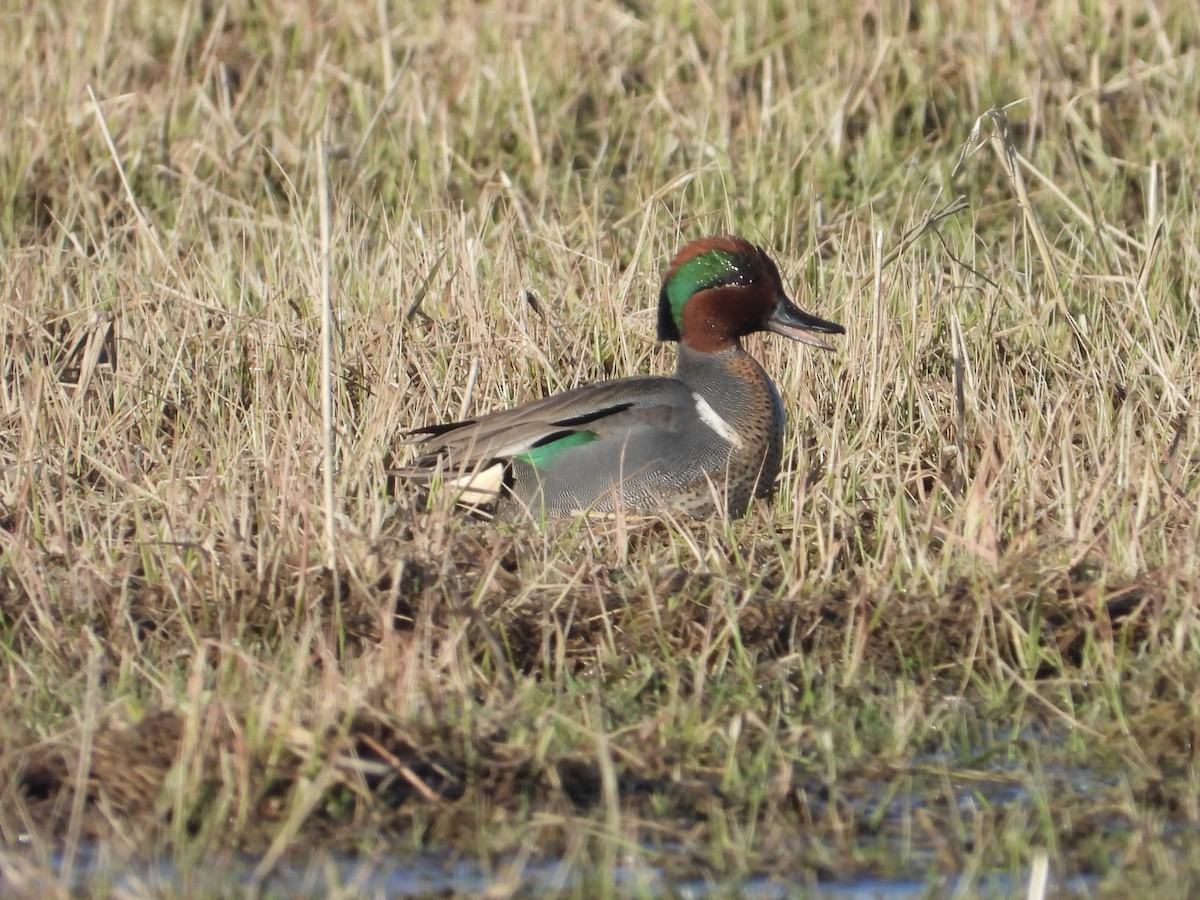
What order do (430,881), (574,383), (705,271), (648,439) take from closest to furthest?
(430,881) < (648,439) < (705,271) < (574,383)

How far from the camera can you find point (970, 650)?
3465 mm

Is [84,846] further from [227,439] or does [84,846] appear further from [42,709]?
[227,439]

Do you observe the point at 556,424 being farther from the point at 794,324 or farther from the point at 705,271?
the point at 794,324

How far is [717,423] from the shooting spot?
4.32 metres

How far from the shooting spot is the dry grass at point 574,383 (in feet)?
9.27

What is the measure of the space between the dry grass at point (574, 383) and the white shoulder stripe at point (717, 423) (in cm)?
18

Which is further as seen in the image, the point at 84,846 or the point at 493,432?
the point at 493,432

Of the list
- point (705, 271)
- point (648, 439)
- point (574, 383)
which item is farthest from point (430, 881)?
point (574, 383)

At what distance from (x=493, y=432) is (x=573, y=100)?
2.40 m

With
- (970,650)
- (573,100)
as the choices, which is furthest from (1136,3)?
(970,650)

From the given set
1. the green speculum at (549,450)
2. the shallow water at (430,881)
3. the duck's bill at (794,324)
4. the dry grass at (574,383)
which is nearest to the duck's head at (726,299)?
the duck's bill at (794,324)

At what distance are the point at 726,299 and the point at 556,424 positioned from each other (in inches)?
20.1

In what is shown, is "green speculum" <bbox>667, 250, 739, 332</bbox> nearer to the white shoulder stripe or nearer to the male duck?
the male duck

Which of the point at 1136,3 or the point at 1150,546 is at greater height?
the point at 1136,3
